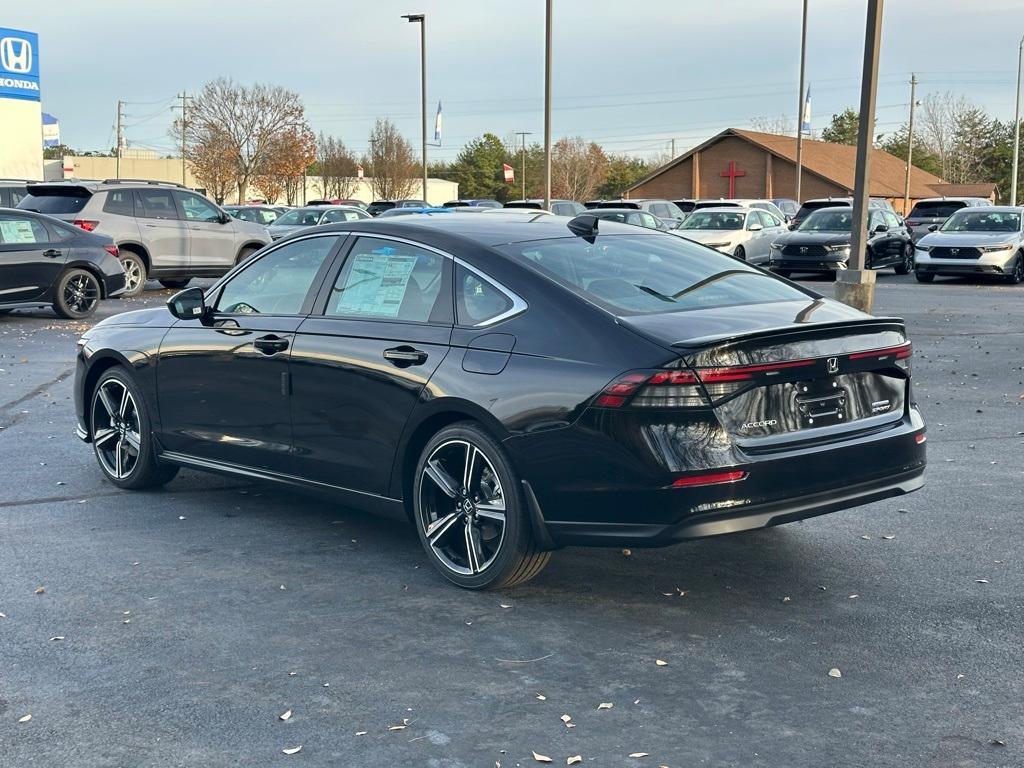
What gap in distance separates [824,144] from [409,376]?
79.2 m

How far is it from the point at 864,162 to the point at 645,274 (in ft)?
35.6

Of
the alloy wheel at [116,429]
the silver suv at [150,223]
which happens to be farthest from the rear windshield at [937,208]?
the alloy wheel at [116,429]

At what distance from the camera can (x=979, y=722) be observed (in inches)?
158

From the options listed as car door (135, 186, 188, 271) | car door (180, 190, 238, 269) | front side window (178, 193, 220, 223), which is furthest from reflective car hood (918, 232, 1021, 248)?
car door (135, 186, 188, 271)

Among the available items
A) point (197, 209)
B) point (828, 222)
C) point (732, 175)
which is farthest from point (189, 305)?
point (732, 175)

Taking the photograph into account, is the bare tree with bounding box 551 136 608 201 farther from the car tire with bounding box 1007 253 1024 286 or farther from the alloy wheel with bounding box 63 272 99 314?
the alloy wheel with bounding box 63 272 99 314

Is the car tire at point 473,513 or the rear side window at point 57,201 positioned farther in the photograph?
the rear side window at point 57,201

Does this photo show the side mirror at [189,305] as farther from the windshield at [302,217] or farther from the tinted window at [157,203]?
the windshield at [302,217]

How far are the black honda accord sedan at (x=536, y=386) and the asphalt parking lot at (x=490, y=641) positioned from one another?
386 mm

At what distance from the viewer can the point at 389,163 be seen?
276 feet

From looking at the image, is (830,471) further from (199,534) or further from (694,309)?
(199,534)

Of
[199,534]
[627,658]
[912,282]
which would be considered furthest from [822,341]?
[912,282]

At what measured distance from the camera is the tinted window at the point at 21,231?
55.9 feet

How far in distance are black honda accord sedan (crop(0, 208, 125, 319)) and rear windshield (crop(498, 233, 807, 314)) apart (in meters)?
13.1
